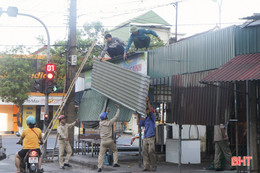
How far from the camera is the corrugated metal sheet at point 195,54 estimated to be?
1062 cm

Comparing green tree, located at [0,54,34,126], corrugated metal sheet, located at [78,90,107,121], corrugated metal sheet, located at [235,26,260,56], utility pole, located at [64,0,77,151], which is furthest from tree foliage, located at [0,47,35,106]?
corrugated metal sheet, located at [235,26,260,56]

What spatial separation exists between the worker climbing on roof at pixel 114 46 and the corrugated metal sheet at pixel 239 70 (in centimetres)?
630

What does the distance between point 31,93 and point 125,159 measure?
1091 inches

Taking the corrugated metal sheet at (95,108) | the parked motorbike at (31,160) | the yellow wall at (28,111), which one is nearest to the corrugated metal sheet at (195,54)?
the corrugated metal sheet at (95,108)

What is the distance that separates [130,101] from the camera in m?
12.2

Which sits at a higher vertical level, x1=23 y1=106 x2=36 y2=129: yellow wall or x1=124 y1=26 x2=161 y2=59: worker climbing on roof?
x1=124 y1=26 x2=161 y2=59: worker climbing on roof

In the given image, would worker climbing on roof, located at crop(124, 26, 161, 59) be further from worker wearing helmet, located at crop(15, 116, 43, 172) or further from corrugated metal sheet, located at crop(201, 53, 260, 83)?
worker wearing helmet, located at crop(15, 116, 43, 172)

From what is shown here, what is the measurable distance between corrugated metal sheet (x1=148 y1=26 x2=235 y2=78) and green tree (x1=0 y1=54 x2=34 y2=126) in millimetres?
25528

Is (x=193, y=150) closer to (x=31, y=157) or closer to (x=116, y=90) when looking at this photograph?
(x=116, y=90)

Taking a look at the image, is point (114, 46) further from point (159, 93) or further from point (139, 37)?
point (159, 93)

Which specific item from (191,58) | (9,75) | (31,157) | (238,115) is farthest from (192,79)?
(9,75)

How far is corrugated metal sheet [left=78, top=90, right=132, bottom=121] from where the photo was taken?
13883 millimetres

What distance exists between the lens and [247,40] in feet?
33.2

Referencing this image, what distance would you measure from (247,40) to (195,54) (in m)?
1.91
